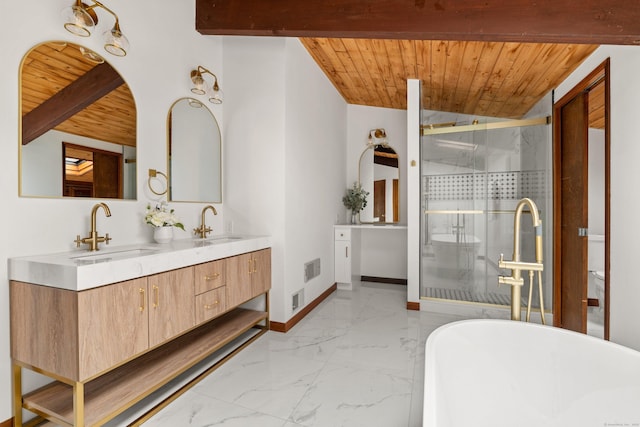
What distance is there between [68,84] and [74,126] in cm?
23

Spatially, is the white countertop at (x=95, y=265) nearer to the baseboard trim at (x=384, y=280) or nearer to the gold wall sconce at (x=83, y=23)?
the gold wall sconce at (x=83, y=23)

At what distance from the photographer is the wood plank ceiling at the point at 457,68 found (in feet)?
8.39

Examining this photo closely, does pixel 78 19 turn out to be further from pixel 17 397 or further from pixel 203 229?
pixel 17 397

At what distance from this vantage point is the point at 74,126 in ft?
6.22

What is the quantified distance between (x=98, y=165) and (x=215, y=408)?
165 centimetres

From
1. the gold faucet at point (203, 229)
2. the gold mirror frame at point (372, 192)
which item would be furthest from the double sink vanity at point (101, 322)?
the gold mirror frame at point (372, 192)

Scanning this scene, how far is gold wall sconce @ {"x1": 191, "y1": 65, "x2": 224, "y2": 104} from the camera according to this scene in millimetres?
2619

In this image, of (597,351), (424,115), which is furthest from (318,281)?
(597,351)

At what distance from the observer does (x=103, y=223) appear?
6.62ft

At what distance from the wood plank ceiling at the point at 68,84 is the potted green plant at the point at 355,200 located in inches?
115

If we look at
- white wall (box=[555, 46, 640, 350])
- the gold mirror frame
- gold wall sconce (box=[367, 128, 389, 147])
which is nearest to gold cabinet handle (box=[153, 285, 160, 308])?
white wall (box=[555, 46, 640, 350])

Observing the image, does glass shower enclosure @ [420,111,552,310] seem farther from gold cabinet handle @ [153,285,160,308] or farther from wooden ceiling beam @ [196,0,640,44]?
gold cabinet handle @ [153,285,160,308]

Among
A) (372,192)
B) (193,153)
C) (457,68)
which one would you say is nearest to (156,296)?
(193,153)

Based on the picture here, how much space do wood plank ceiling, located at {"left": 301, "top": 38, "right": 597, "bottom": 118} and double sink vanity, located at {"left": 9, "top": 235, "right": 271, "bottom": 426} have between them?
234 centimetres
